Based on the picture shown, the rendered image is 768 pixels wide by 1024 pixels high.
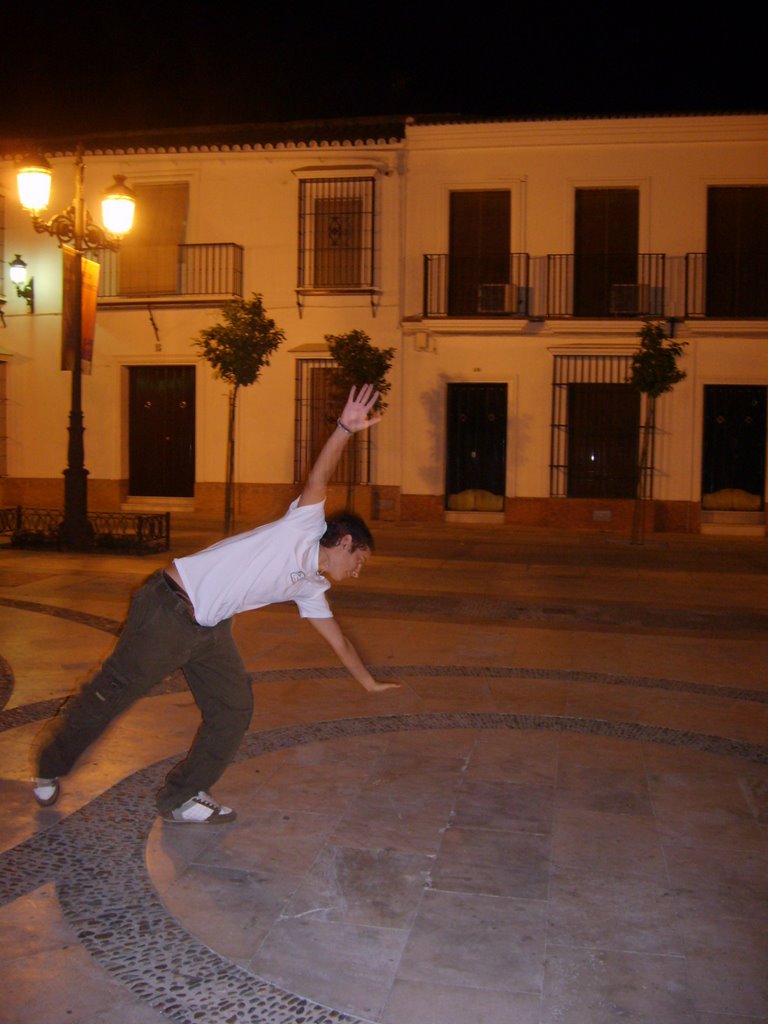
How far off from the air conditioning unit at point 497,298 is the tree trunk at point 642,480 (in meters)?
3.21

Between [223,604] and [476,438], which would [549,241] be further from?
[223,604]

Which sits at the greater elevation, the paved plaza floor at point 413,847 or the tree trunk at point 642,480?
the tree trunk at point 642,480

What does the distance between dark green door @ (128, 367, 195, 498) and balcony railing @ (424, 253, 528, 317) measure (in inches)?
211

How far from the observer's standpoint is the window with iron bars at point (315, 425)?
20203 mm

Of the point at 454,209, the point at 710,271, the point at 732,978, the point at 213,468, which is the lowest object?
the point at 732,978

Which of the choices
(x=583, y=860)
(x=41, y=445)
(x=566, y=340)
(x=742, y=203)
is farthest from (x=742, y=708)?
(x=41, y=445)

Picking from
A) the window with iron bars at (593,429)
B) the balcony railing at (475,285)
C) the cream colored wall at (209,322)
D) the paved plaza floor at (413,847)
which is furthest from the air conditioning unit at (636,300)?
the paved plaza floor at (413,847)

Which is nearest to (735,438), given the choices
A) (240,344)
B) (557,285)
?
(557,285)

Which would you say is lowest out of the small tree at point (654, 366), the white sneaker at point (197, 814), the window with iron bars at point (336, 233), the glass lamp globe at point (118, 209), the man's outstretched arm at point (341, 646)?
the white sneaker at point (197, 814)

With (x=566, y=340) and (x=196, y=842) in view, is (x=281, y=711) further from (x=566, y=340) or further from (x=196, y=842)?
(x=566, y=340)

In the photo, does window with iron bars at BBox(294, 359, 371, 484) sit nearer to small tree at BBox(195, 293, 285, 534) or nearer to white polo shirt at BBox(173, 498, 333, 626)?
small tree at BBox(195, 293, 285, 534)

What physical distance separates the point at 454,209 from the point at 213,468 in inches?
281

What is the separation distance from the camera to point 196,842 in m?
4.18

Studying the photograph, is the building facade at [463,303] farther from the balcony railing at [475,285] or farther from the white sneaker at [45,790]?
the white sneaker at [45,790]
